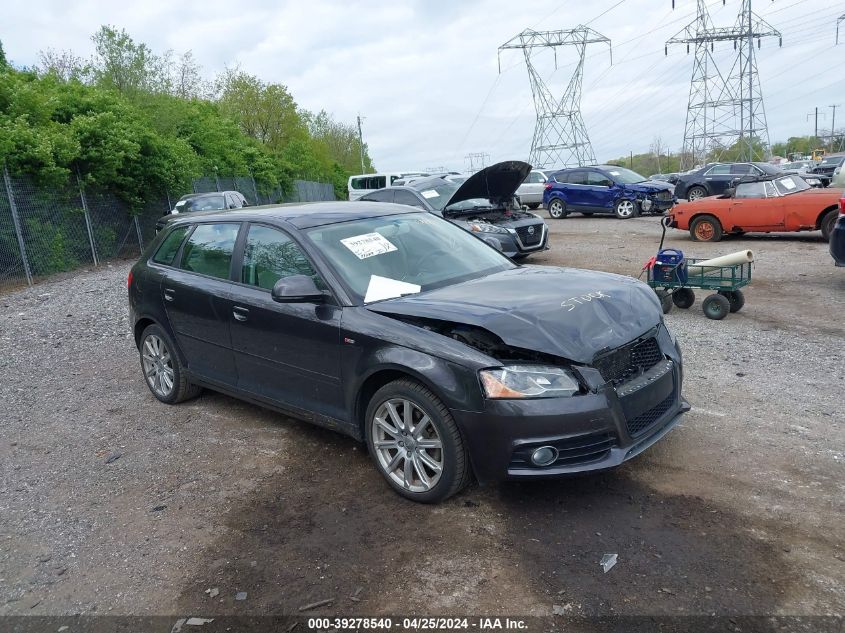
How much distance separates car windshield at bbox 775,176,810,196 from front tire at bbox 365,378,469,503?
530 inches

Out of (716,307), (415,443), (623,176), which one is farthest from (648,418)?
(623,176)

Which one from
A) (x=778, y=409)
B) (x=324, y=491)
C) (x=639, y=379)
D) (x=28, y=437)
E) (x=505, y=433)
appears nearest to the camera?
Result: (x=505, y=433)

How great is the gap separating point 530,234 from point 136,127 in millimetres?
12196

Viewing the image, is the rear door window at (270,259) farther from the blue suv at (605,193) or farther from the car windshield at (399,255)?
the blue suv at (605,193)

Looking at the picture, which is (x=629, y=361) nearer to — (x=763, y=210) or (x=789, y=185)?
(x=763, y=210)

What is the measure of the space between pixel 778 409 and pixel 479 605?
10.5ft

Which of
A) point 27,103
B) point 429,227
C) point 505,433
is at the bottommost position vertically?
point 505,433

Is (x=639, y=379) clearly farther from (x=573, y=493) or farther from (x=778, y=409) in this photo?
(x=778, y=409)

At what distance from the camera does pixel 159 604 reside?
10.6 feet

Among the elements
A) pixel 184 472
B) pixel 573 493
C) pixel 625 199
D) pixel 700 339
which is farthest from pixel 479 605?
pixel 625 199

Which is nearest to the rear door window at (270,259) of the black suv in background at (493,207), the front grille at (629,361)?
the front grille at (629,361)

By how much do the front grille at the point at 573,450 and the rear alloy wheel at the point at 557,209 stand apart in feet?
69.5

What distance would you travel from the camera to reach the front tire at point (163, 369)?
5762 millimetres

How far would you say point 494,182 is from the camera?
39.6 feet
